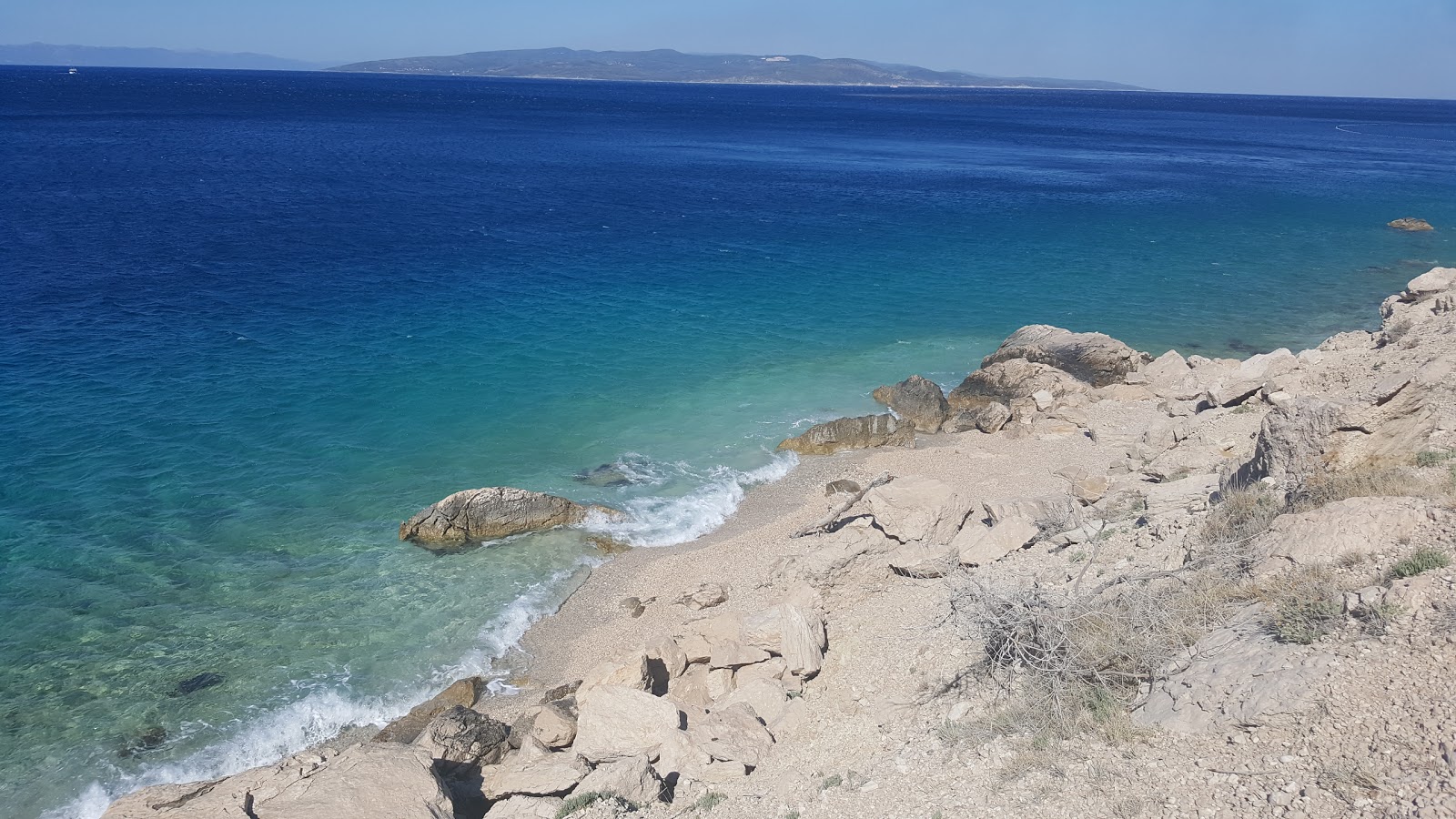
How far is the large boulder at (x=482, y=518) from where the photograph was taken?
19719 mm

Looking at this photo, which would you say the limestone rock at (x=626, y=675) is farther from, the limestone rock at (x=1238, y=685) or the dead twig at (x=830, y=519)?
the limestone rock at (x=1238, y=685)

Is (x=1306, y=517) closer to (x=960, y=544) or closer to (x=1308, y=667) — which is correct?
(x=1308, y=667)

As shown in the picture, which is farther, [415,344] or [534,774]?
[415,344]

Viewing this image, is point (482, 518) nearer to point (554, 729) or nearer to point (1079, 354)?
point (554, 729)

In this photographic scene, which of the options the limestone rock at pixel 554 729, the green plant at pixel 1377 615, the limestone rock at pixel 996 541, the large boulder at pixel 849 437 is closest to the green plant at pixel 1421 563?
the green plant at pixel 1377 615

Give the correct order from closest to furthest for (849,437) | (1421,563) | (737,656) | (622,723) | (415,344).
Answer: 1. (1421,563)
2. (622,723)
3. (737,656)
4. (849,437)
5. (415,344)

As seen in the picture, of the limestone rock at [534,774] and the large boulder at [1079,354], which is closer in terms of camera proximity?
the limestone rock at [534,774]

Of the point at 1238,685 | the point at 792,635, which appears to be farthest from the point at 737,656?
the point at 1238,685

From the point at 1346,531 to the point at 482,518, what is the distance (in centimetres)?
1575

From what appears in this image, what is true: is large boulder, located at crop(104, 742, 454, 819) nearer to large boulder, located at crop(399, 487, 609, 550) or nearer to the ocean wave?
the ocean wave

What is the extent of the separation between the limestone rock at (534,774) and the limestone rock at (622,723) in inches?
10.6

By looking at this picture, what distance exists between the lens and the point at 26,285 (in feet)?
110

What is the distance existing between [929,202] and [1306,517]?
5471cm

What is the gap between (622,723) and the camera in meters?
11.4
